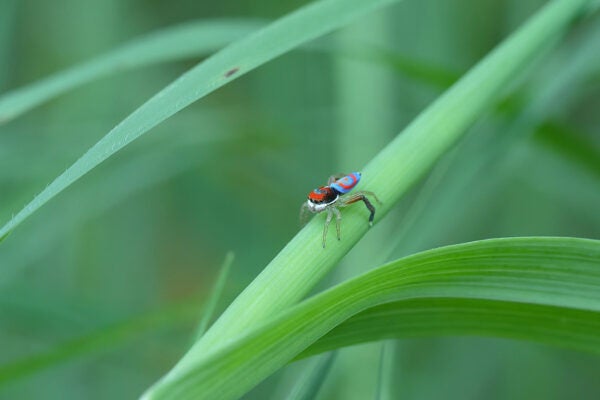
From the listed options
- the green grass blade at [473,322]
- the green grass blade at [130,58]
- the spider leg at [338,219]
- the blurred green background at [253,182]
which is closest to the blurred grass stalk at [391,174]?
the spider leg at [338,219]

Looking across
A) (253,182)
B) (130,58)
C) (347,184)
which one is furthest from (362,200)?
(253,182)

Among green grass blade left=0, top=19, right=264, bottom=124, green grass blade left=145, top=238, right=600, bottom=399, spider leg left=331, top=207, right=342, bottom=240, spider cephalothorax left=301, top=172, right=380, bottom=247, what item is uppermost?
green grass blade left=0, top=19, right=264, bottom=124

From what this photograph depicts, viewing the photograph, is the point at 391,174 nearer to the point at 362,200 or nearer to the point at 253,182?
the point at 362,200

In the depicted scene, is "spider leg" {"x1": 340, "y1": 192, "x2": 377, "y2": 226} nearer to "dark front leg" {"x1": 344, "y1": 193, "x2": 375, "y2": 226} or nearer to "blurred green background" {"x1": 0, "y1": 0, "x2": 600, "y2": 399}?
"dark front leg" {"x1": 344, "y1": 193, "x2": 375, "y2": 226}

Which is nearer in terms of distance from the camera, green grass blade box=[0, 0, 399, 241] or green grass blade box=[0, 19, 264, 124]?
green grass blade box=[0, 0, 399, 241]

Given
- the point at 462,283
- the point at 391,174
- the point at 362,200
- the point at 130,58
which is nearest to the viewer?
the point at 462,283

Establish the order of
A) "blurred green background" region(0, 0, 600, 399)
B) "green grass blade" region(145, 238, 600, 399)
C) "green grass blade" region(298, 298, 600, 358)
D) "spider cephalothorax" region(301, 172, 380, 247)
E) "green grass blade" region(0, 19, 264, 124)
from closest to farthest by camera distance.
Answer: "green grass blade" region(145, 238, 600, 399) < "green grass blade" region(298, 298, 600, 358) < "spider cephalothorax" region(301, 172, 380, 247) < "green grass blade" region(0, 19, 264, 124) < "blurred green background" region(0, 0, 600, 399)

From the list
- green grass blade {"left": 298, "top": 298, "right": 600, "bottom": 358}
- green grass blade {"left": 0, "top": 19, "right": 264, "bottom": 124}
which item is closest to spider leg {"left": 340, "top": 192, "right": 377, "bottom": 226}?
green grass blade {"left": 298, "top": 298, "right": 600, "bottom": 358}
